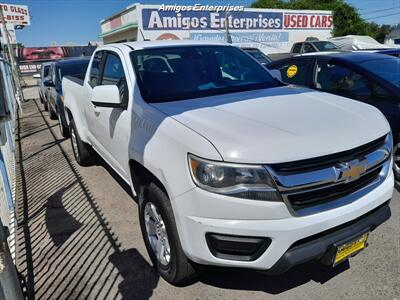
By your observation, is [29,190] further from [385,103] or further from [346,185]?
[385,103]

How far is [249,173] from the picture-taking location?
210 centimetres

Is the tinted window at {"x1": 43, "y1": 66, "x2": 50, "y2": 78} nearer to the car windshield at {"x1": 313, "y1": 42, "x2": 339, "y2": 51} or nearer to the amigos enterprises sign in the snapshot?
the car windshield at {"x1": 313, "y1": 42, "x2": 339, "y2": 51}

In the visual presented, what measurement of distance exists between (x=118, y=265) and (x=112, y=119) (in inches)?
54.7

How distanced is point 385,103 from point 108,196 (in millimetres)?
3702

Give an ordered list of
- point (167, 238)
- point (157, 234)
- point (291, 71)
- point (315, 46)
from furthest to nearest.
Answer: point (315, 46), point (291, 71), point (157, 234), point (167, 238)

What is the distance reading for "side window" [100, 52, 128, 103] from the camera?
3.39m

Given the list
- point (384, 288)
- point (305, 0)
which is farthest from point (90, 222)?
point (305, 0)

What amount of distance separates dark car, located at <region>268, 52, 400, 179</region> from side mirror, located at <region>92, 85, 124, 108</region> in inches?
128

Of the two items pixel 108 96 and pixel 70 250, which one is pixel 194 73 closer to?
pixel 108 96

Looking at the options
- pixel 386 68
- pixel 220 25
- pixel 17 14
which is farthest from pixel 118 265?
pixel 17 14

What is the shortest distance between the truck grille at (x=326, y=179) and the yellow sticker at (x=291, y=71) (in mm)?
3534

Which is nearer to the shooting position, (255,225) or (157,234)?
(255,225)

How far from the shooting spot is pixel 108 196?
4.70 meters

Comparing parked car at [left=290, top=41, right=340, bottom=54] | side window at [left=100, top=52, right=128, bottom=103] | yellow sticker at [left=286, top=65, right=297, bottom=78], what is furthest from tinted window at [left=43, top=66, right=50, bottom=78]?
parked car at [left=290, top=41, right=340, bottom=54]
